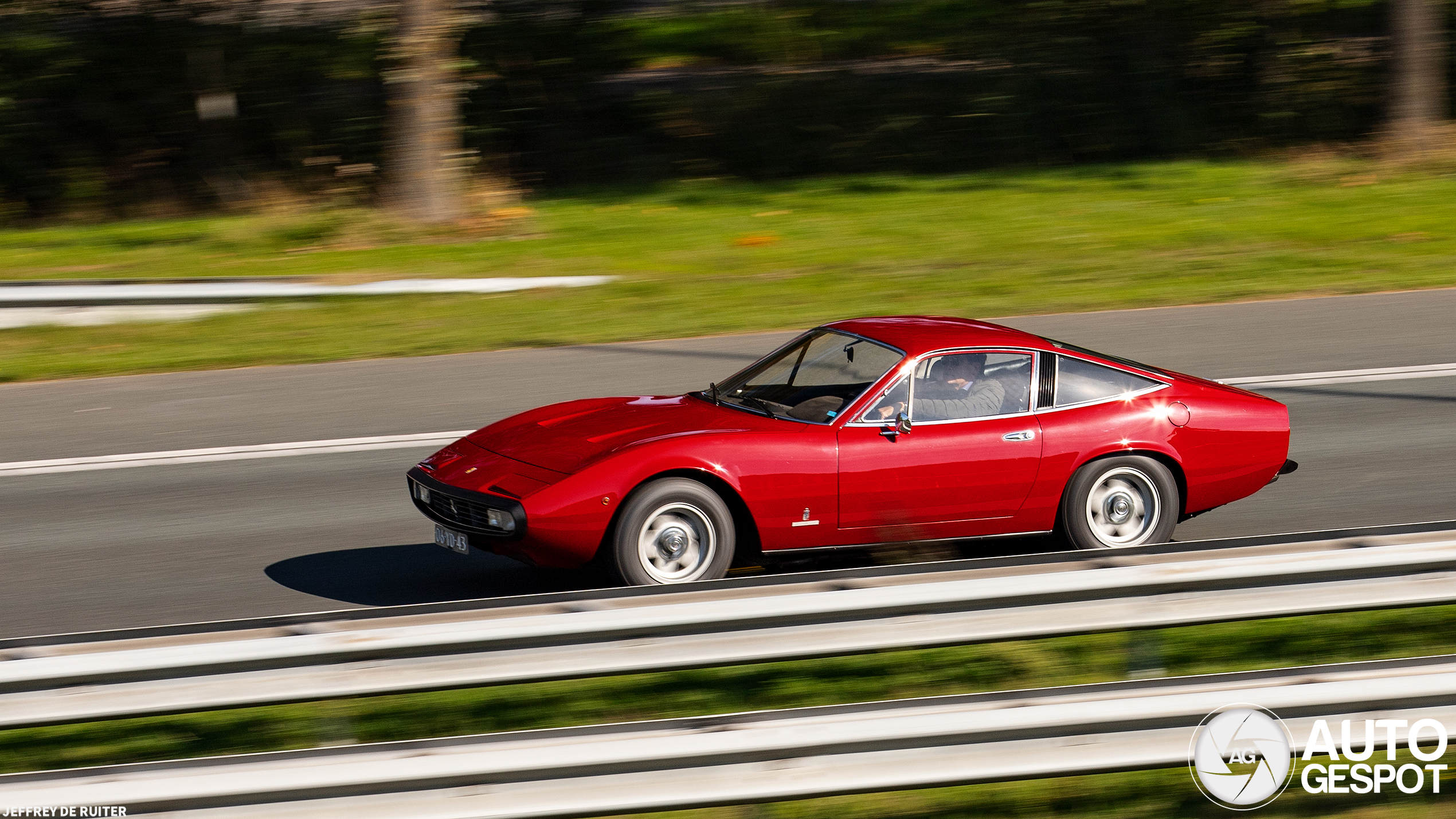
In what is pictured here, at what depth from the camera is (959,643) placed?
14.9 feet

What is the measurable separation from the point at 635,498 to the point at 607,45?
18.5 m

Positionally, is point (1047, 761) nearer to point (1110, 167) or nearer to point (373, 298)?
point (373, 298)

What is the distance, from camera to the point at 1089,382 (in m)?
6.88

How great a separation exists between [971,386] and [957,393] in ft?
0.28

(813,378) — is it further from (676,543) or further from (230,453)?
(230,453)

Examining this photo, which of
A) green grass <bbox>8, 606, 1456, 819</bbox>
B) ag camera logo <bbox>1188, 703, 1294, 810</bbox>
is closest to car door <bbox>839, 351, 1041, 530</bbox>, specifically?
green grass <bbox>8, 606, 1456, 819</bbox>

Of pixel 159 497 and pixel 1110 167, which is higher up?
pixel 1110 167

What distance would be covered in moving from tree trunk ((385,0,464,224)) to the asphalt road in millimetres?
6296

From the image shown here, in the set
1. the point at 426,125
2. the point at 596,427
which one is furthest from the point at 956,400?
the point at 426,125

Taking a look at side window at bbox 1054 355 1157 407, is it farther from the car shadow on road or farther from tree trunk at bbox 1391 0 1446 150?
tree trunk at bbox 1391 0 1446 150

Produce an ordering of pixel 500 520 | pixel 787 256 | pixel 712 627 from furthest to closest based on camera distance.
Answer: pixel 787 256 < pixel 500 520 < pixel 712 627

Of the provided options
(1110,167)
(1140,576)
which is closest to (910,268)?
(1110,167)

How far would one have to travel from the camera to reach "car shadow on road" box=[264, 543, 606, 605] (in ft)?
21.6

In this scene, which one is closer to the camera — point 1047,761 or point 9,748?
point 1047,761
